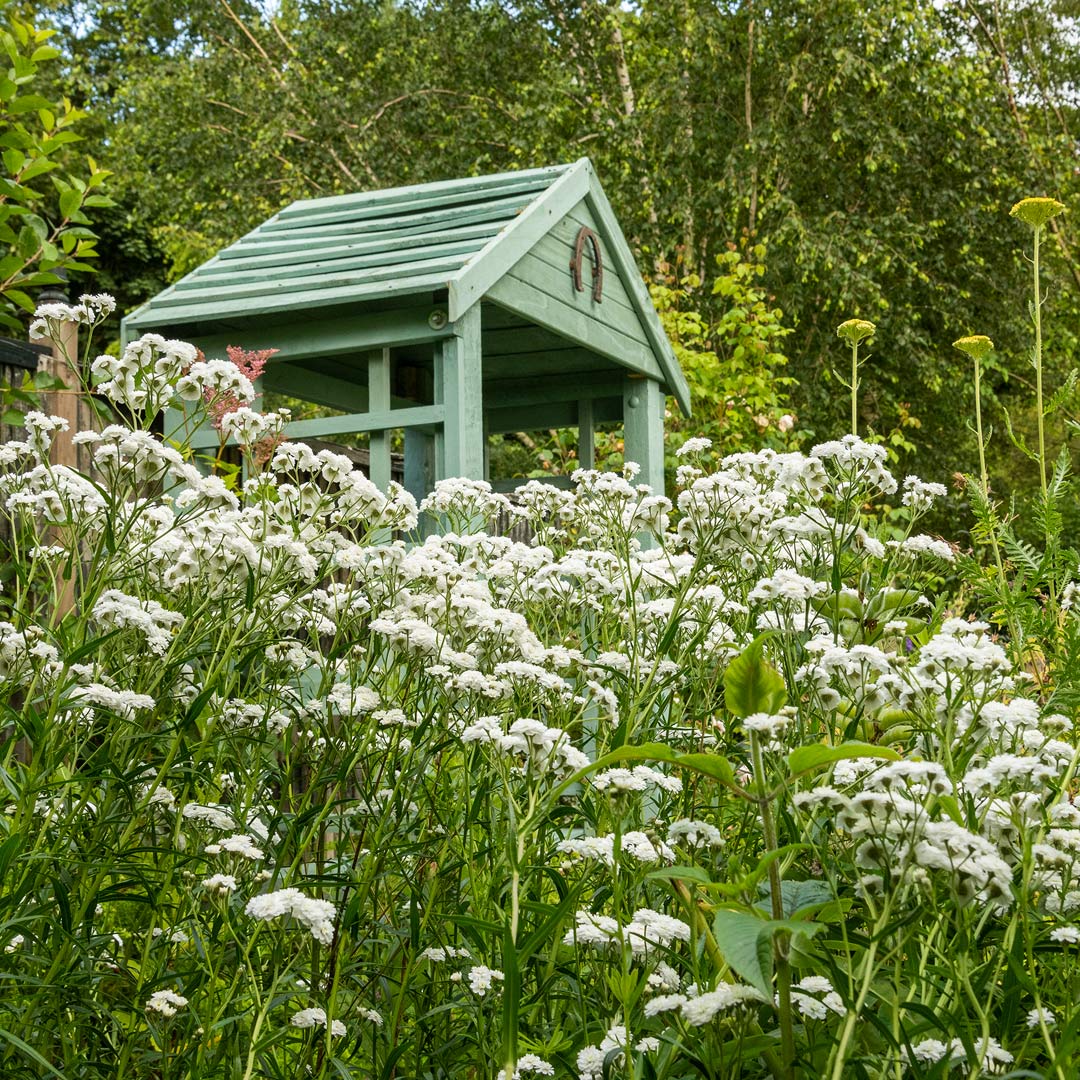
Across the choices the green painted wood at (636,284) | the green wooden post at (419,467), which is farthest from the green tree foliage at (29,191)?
the green painted wood at (636,284)

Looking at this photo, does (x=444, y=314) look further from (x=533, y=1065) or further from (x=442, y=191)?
(x=533, y=1065)

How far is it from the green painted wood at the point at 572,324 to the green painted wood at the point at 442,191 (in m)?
0.62

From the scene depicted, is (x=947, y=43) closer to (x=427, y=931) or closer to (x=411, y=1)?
(x=411, y=1)

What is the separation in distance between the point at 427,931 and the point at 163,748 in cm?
66

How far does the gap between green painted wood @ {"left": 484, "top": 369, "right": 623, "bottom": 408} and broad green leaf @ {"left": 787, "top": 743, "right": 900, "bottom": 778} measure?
5236 millimetres

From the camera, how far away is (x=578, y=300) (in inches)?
221

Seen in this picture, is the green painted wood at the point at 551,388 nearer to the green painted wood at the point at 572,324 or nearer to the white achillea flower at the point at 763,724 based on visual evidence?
the green painted wood at the point at 572,324

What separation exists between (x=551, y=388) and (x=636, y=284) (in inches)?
34.7

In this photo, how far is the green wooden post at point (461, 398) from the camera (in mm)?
4590

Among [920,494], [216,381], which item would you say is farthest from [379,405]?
[920,494]

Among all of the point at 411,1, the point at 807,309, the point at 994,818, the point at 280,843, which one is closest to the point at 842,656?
the point at 994,818

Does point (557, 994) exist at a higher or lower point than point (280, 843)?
lower

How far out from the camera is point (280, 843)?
2.15 meters

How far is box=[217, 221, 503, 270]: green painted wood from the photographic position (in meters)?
5.06
